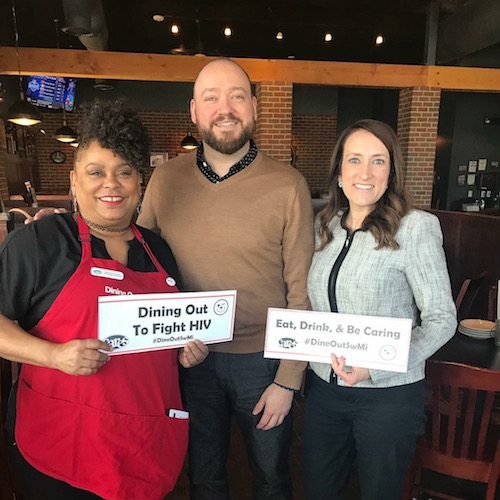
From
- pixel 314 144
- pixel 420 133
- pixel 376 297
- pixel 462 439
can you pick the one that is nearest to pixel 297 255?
pixel 376 297

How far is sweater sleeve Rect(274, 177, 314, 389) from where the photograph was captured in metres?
1.57

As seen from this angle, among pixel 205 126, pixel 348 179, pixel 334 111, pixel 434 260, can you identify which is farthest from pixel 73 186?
pixel 334 111

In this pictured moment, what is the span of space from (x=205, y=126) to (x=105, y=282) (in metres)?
0.69

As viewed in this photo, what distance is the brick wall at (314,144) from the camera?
11.3 meters

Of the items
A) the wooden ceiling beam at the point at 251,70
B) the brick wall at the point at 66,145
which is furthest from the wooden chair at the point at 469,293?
the brick wall at the point at 66,145

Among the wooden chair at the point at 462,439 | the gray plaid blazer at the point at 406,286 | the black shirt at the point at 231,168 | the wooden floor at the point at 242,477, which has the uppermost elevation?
the black shirt at the point at 231,168

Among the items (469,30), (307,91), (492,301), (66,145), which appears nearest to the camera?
(492,301)

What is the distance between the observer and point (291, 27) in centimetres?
881

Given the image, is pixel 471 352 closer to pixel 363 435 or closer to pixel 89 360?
pixel 363 435

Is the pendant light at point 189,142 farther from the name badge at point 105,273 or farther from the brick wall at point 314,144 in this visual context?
the name badge at point 105,273

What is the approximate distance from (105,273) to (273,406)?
770 mm

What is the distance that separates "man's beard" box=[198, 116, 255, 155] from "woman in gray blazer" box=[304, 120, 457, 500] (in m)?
0.34

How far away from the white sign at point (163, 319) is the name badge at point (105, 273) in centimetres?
7

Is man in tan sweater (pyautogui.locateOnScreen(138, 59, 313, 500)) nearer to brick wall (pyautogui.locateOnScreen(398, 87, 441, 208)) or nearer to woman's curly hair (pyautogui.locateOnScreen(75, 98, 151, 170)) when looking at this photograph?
woman's curly hair (pyautogui.locateOnScreen(75, 98, 151, 170))
